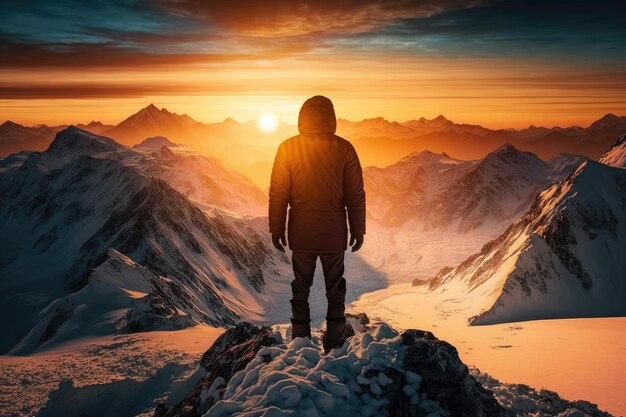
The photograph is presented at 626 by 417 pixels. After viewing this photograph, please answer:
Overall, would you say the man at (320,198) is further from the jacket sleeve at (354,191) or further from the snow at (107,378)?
the snow at (107,378)

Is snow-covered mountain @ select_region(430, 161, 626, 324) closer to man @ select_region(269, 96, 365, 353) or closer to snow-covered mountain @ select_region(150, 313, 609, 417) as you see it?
man @ select_region(269, 96, 365, 353)

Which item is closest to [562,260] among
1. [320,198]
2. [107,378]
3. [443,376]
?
[107,378]

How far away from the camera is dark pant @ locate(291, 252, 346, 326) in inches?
369

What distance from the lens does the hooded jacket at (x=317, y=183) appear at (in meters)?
9.21

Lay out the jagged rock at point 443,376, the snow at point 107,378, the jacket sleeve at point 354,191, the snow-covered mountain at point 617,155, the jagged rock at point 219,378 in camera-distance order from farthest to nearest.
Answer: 1. the snow-covered mountain at point 617,155
2. the snow at point 107,378
3. the jacket sleeve at point 354,191
4. the jagged rock at point 219,378
5. the jagged rock at point 443,376

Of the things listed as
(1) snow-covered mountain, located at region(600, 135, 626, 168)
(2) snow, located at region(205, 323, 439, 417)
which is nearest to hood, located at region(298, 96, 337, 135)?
(2) snow, located at region(205, 323, 439, 417)

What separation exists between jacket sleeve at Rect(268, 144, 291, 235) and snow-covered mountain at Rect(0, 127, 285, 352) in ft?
91.0

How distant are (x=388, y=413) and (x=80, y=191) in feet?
574

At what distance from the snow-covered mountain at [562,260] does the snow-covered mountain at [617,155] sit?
81.2 feet

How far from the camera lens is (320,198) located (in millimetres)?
9297

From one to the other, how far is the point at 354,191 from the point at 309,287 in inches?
90.4

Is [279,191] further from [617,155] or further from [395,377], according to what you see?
[617,155]

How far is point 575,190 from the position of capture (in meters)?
97.7

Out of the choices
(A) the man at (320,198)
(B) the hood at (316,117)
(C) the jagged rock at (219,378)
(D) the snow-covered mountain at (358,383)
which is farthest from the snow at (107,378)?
(B) the hood at (316,117)
